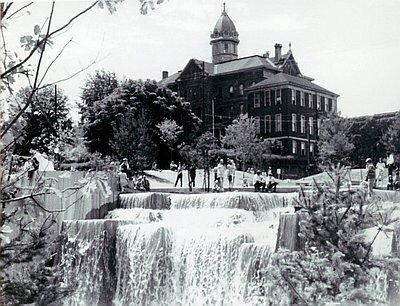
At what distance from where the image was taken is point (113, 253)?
12391 millimetres

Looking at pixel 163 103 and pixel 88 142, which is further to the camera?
pixel 163 103

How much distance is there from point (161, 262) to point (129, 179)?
817 cm

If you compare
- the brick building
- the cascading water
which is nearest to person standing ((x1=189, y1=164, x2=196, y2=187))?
the brick building

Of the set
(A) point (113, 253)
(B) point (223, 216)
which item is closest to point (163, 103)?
(B) point (223, 216)

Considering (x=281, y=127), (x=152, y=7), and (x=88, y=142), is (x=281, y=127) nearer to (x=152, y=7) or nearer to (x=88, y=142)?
(x=88, y=142)

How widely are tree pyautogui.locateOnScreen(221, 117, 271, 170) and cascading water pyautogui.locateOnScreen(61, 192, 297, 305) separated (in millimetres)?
18133

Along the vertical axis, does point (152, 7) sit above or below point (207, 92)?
below

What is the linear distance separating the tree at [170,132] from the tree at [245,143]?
5.08m

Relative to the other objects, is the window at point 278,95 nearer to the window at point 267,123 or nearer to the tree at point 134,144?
the window at point 267,123

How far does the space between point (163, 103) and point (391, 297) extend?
22977mm

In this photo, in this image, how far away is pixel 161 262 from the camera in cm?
1183

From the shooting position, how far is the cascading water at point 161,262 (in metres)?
10.6

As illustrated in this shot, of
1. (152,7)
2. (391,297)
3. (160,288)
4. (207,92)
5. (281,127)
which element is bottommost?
(160,288)

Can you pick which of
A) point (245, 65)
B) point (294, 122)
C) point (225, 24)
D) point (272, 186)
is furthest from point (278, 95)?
point (225, 24)
